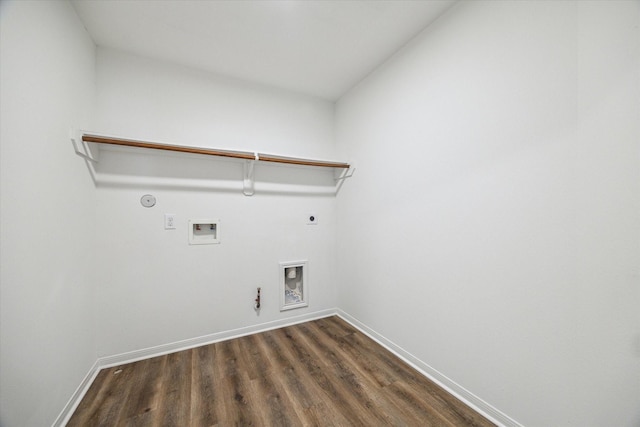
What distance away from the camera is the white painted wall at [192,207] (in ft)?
6.05

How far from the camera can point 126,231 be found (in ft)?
6.13

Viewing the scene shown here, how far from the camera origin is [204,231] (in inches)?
84.4

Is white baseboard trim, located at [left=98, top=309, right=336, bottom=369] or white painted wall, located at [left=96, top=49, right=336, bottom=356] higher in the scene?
white painted wall, located at [left=96, top=49, right=336, bottom=356]

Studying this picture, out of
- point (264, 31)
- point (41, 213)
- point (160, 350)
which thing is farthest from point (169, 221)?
point (264, 31)

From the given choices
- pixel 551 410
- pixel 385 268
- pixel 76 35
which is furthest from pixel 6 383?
pixel 551 410

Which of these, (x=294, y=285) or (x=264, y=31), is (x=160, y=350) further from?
(x=264, y=31)

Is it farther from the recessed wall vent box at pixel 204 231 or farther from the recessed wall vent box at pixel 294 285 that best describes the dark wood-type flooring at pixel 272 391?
the recessed wall vent box at pixel 204 231

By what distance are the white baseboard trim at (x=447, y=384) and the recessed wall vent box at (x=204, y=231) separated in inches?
67.2

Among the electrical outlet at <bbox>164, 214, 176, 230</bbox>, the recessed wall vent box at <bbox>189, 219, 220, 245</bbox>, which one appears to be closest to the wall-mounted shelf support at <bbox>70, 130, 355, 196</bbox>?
the recessed wall vent box at <bbox>189, 219, 220, 245</bbox>

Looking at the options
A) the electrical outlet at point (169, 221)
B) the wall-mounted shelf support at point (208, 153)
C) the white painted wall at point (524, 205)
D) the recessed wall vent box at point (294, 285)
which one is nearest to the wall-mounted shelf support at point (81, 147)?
the wall-mounted shelf support at point (208, 153)

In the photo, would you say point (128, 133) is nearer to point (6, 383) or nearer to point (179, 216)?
point (179, 216)

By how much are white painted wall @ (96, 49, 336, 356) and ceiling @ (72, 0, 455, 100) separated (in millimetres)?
223

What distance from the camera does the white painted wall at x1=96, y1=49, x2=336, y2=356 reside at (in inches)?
72.6

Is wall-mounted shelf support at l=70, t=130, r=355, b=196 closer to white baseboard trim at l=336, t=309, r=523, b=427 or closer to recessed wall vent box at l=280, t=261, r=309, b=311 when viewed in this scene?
recessed wall vent box at l=280, t=261, r=309, b=311
